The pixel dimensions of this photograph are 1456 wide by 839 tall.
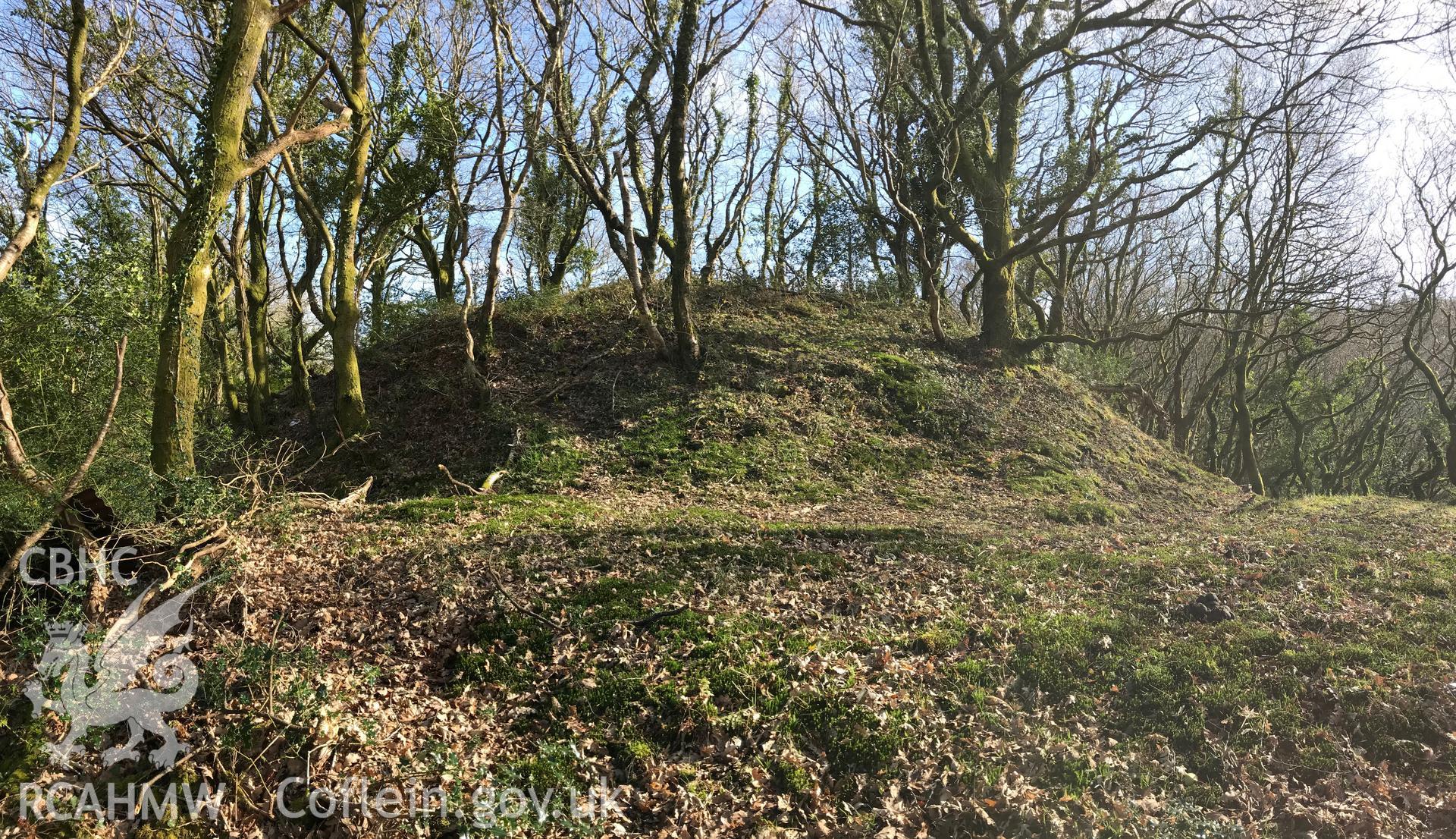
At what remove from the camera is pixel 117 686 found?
171 inches

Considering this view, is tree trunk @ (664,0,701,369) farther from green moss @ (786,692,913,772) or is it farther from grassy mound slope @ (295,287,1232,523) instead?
green moss @ (786,692,913,772)

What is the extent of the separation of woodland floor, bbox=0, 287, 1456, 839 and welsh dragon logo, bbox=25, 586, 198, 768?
119 mm

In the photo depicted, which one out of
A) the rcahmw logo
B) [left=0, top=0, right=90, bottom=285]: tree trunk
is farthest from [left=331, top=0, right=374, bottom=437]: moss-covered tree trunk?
the rcahmw logo

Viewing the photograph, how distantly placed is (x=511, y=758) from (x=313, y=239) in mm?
16196

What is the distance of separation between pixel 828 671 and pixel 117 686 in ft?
15.1

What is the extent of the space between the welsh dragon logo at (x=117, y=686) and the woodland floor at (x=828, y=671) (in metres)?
0.12

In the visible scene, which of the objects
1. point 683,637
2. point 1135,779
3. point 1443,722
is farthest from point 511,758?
point 1443,722

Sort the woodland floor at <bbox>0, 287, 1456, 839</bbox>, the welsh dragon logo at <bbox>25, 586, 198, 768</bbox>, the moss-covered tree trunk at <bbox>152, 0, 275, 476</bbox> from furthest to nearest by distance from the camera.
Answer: the moss-covered tree trunk at <bbox>152, 0, 275, 476</bbox> → the woodland floor at <bbox>0, 287, 1456, 839</bbox> → the welsh dragon logo at <bbox>25, 586, 198, 768</bbox>

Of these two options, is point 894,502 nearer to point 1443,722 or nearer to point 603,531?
point 603,531

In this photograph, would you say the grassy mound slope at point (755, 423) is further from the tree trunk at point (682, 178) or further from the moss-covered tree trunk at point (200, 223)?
the moss-covered tree trunk at point (200, 223)

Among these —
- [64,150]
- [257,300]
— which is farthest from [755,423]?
[257,300]

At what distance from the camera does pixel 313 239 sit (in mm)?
16938

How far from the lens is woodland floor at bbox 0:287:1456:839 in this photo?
4.26 m

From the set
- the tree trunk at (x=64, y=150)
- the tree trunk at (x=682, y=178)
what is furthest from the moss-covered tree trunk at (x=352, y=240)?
the tree trunk at (x=682, y=178)
